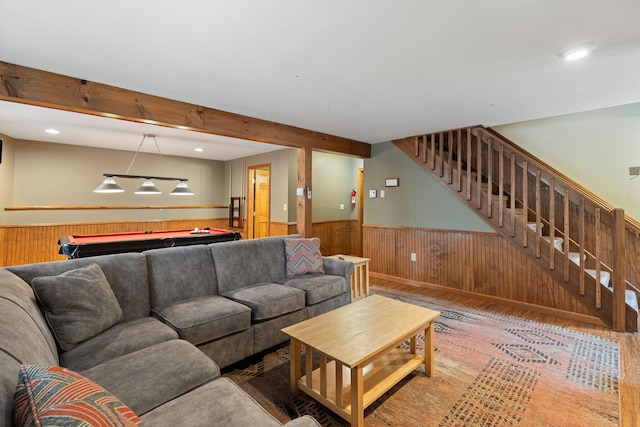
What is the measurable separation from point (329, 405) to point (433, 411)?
66 cm

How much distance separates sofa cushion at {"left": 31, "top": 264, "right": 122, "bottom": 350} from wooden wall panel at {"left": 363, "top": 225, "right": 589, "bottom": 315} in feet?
12.9

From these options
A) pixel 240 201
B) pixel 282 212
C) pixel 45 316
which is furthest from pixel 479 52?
pixel 240 201

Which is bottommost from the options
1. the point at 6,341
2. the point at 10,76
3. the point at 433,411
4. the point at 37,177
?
the point at 433,411

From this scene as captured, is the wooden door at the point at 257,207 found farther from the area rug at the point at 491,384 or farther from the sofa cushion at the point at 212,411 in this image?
the sofa cushion at the point at 212,411

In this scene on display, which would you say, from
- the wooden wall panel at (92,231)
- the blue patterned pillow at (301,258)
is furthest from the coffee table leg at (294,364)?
the wooden wall panel at (92,231)

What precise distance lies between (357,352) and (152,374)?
3.35 ft

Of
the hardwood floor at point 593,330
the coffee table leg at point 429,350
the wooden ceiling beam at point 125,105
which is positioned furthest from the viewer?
the wooden ceiling beam at point 125,105

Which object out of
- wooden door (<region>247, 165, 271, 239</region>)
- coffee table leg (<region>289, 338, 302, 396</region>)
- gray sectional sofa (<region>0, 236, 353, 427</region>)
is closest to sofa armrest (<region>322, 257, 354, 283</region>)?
gray sectional sofa (<region>0, 236, 353, 427</region>)

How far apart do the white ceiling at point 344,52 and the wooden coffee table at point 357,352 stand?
1.88m

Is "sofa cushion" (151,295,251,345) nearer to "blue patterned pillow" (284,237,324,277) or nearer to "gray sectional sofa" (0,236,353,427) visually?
"gray sectional sofa" (0,236,353,427)

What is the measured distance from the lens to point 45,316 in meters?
1.66

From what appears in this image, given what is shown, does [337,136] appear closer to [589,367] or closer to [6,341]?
[589,367]

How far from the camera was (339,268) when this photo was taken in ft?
10.7

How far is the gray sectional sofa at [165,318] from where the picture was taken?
3.90ft
